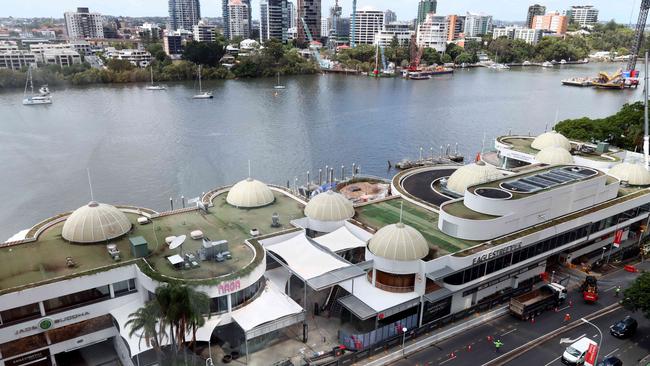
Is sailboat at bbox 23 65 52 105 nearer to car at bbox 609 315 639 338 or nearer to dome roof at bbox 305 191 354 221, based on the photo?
dome roof at bbox 305 191 354 221

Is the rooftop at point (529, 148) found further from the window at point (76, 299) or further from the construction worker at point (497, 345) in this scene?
the window at point (76, 299)

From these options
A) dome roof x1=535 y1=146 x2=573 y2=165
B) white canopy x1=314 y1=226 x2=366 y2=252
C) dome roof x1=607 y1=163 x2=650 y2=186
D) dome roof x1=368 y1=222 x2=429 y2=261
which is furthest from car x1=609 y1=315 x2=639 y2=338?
dome roof x1=535 y1=146 x2=573 y2=165

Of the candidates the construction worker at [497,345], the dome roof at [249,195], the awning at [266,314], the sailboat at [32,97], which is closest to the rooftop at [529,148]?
the construction worker at [497,345]

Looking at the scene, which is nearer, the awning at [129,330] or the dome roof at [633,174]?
the awning at [129,330]

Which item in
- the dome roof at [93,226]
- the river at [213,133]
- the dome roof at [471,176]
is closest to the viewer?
the dome roof at [93,226]

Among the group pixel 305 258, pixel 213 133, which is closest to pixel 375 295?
pixel 305 258

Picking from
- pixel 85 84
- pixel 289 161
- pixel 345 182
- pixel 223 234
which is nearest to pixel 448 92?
pixel 289 161
